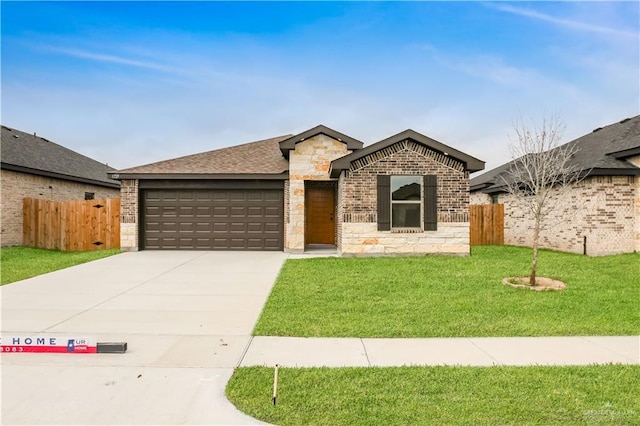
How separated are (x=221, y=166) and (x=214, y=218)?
2089mm

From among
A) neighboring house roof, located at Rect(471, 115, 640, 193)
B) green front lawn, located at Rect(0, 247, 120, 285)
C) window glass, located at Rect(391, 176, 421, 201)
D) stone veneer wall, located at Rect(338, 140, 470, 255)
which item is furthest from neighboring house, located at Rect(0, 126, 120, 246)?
neighboring house roof, located at Rect(471, 115, 640, 193)

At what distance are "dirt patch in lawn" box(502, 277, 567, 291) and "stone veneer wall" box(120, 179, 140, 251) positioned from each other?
12.8m

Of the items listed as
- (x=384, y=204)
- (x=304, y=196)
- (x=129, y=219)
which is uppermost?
(x=304, y=196)

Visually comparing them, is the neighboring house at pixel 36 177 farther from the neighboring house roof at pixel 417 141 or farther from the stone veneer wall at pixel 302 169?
the neighboring house roof at pixel 417 141

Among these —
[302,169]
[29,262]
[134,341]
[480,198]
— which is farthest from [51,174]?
[480,198]

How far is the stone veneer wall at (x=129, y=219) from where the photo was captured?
563 inches

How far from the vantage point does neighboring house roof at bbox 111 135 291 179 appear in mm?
14164

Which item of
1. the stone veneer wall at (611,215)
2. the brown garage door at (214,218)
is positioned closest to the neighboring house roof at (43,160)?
the brown garage door at (214,218)

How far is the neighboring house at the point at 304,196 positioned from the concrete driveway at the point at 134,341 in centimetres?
411

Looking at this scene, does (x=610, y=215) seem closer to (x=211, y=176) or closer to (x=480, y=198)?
(x=480, y=198)

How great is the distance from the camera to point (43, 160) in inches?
719

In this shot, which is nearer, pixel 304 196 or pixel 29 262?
pixel 29 262

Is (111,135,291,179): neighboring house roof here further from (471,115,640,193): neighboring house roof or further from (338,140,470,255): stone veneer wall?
(471,115,640,193): neighboring house roof

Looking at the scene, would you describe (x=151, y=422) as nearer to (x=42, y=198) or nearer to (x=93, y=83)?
(x=93, y=83)
